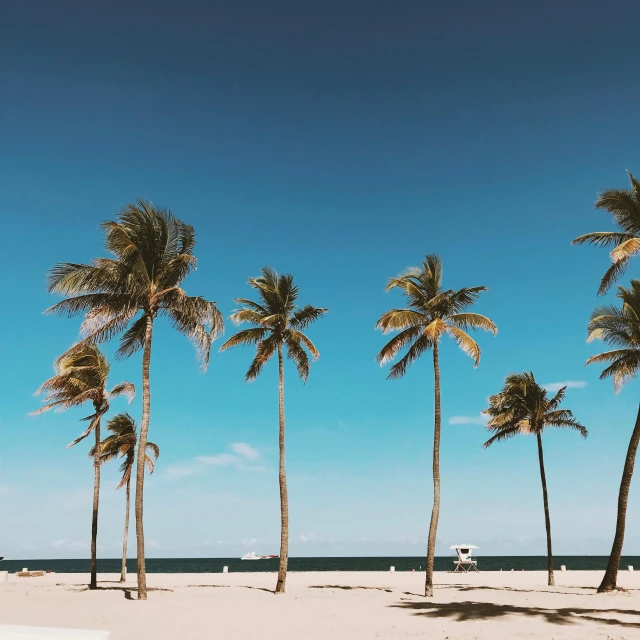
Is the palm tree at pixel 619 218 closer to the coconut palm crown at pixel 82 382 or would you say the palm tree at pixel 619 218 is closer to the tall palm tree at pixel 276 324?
the tall palm tree at pixel 276 324

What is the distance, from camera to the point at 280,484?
24844 millimetres

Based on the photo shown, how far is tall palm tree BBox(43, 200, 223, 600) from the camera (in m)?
20.1

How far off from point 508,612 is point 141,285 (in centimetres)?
1546

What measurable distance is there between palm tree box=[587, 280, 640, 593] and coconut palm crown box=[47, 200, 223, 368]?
15.5 meters

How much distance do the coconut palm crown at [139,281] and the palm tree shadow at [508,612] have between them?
36.8ft

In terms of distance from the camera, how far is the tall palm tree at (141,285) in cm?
2014

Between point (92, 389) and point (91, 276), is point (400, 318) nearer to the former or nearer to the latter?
point (91, 276)

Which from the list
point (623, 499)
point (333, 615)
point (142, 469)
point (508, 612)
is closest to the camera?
point (508, 612)

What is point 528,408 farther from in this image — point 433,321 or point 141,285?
point 141,285

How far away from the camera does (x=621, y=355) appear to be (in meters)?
24.4

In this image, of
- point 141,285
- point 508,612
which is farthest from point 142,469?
point 508,612

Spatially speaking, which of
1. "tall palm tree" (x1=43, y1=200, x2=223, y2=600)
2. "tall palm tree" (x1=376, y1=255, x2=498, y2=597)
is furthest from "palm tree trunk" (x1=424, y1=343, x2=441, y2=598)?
"tall palm tree" (x1=43, y1=200, x2=223, y2=600)

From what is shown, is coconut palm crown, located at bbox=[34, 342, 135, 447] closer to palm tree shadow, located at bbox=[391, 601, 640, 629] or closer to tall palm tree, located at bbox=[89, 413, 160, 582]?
tall palm tree, located at bbox=[89, 413, 160, 582]

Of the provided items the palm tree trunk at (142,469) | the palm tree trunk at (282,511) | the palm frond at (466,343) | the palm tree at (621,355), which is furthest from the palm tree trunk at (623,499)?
the palm tree trunk at (142,469)
